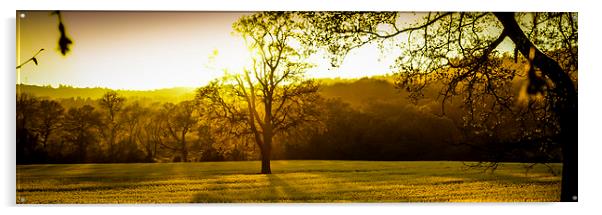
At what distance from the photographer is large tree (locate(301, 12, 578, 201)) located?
5656 millimetres

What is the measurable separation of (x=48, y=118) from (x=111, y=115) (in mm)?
562

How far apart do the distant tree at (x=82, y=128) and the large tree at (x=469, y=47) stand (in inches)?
87.2

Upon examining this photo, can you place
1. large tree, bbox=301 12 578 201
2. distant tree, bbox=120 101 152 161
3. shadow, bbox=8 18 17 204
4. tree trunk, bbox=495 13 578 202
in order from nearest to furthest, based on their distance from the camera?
1. shadow, bbox=8 18 17 204
2. tree trunk, bbox=495 13 578 202
3. large tree, bbox=301 12 578 201
4. distant tree, bbox=120 101 152 161

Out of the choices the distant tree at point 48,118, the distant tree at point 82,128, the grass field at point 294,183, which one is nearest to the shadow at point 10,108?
the distant tree at point 48,118

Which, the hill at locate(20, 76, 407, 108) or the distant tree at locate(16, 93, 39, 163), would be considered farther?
the hill at locate(20, 76, 407, 108)

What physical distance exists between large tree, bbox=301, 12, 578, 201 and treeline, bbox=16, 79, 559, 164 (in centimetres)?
21

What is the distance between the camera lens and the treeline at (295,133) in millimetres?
5730

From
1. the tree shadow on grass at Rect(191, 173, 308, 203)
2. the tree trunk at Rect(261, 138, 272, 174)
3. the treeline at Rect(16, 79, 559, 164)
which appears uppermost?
the treeline at Rect(16, 79, 559, 164)

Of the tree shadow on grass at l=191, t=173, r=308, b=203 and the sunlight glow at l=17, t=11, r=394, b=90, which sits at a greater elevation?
the sunlight glow at l=17, t=11, r=394, b=90

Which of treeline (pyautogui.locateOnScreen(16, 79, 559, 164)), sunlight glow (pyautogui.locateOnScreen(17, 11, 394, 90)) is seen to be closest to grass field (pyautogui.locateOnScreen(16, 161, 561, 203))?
treeline (pyautogui.locateOnScreen(16, 79, 559, 164))

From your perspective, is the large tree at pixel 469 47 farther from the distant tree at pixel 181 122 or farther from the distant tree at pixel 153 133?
the distant tree at pixel 153 133

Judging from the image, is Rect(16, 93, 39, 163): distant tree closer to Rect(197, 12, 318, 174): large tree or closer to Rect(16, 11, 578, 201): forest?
Rect(16, 11, 578, 201): forest
